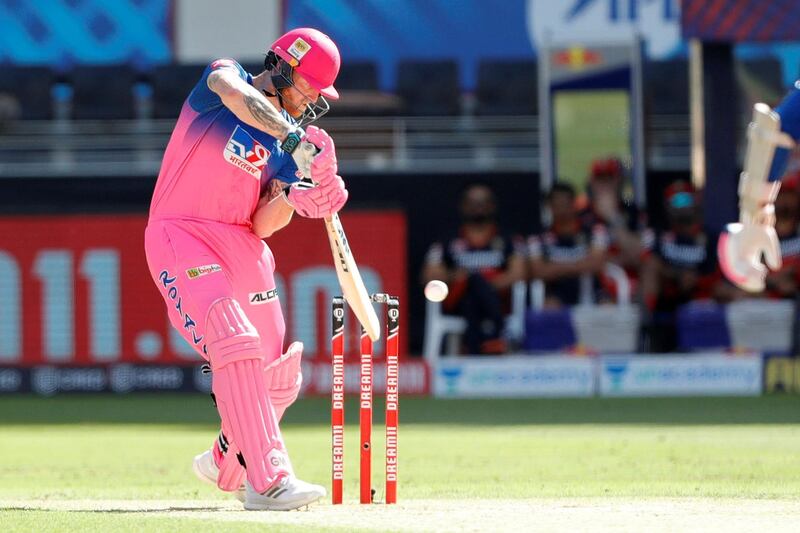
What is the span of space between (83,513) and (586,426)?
578 centimetres

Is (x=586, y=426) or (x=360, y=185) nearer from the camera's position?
(x=586, y=426)

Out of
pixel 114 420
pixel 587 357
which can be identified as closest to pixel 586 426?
pixel 587 357

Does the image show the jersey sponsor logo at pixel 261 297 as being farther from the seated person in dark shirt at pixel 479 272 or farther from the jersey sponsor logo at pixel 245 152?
the seated person in dark shirt at pixel 479 272

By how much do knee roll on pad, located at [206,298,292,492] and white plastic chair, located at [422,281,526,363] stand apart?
27.5 feet

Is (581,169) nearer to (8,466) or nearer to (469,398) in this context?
(469,398)

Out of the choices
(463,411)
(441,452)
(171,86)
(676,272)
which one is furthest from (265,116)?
(171,86)

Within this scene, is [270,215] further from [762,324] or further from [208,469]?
[762,324]

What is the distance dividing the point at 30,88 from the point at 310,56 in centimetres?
1237

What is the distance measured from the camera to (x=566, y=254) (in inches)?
567

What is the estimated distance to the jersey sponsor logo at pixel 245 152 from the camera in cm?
615

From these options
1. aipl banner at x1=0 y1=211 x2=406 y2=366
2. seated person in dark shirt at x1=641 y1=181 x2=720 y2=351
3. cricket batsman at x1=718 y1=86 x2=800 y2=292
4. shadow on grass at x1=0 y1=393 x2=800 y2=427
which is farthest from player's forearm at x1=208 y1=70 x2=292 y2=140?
seated person in dark shirt at x1=641 y1=181 x2=720 y2=351

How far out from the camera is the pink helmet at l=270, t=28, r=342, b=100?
20.2ft

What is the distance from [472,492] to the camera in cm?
716

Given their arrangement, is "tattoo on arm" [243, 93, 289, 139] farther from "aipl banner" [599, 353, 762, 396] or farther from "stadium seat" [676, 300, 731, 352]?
"stadium seat" [676, 300, 731, 352]
